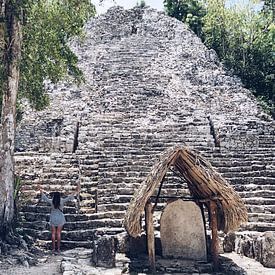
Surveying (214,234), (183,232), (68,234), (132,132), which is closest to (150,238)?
(183,232)

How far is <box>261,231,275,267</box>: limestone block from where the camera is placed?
696 cm

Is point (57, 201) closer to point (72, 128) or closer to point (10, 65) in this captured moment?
point (10, 65)

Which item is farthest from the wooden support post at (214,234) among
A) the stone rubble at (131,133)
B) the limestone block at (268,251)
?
the stone rubble at (131,133)

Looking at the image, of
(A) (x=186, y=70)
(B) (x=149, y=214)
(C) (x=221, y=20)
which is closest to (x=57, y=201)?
(B) (x=149, y=214)

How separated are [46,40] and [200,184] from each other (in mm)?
4450

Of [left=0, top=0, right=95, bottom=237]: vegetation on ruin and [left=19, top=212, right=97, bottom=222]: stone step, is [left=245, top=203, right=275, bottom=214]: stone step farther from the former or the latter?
[left=0, top=0, right=95, bottom=237]: vegetation on ruin

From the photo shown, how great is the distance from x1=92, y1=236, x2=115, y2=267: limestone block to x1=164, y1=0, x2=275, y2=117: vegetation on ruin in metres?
17.2

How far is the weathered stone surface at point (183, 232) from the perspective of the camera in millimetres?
7527

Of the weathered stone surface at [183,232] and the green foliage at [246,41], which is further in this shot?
the green foliage at [246,41]

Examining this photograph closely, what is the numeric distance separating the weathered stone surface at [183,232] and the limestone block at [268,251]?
92 cm

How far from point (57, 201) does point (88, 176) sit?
110 inches

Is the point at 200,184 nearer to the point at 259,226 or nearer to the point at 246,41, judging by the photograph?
the point at 259,226

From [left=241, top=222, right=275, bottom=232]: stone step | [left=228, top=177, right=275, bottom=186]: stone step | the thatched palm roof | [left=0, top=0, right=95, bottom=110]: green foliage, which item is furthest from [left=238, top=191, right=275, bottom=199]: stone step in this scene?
[left=0, top=0, right=95, bottom=110]: green foliage

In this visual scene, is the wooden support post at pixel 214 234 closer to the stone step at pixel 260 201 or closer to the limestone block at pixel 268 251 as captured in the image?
the limestone block at pixel 268 251
